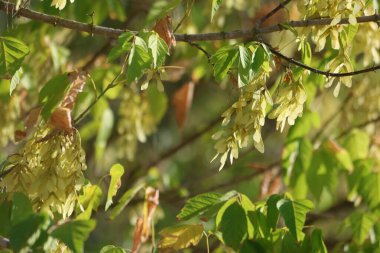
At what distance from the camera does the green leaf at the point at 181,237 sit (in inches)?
91.0

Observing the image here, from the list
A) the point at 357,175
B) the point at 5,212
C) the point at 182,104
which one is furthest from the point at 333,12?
the point at 182,104

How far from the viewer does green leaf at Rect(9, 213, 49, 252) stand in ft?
6.17

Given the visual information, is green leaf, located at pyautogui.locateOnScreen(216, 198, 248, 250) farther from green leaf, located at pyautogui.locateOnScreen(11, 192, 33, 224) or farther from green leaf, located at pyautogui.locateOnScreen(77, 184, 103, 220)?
green leaf, located at pyautogui.locateOnScreen(11, 192, 33, 224)

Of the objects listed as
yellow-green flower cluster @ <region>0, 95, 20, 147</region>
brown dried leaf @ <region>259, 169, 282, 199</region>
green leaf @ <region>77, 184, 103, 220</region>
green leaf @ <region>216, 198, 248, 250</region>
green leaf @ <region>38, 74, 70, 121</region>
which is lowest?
brown dried leaf @ <region>259, 169, 282, 199</region>

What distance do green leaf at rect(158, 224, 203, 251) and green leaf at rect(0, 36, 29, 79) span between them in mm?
592

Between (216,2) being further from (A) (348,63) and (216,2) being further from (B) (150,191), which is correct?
(B) (150,191)

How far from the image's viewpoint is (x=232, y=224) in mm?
2242

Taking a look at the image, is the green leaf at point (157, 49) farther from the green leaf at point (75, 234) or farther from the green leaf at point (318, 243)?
the green leaf at point (318, 243)

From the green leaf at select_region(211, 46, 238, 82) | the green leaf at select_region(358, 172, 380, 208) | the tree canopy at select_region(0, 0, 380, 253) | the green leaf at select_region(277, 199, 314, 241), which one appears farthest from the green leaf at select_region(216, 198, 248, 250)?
the green leaf at select_region(358, 172, 380, 208)

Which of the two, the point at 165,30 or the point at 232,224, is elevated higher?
the point at 165,30

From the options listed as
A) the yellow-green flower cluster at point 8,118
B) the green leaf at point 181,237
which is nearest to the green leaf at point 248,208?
the green leaf at point 181,237

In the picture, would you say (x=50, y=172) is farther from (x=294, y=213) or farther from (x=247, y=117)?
(x=294, y=213)

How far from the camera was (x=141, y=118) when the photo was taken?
11.7ft

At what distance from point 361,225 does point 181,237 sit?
0.73 meters
